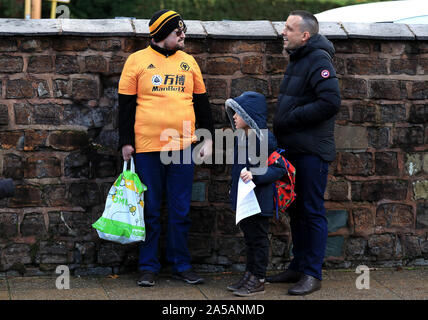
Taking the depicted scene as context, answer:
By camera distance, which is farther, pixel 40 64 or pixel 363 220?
pixel 363 220

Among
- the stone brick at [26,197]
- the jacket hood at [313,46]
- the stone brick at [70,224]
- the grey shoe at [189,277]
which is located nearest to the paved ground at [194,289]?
the grey shoe at [189,277]

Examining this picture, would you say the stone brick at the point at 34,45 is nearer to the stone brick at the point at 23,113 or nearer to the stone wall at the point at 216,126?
the stone wall at the point at 216,126

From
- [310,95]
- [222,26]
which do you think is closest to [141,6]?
[222,26]

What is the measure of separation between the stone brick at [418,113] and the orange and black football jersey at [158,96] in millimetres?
1844

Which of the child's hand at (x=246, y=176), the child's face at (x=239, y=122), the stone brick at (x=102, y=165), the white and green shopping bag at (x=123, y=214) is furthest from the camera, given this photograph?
the stone brick at (x=102, y=165)

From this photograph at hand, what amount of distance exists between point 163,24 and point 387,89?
1.88 metres

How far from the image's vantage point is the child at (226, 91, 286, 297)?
5.19m

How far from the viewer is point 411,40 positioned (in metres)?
6.02

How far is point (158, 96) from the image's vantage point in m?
5.41

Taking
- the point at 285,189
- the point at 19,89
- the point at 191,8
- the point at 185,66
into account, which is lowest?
the point at 285,189

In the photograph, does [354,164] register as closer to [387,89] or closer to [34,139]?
[387,89]

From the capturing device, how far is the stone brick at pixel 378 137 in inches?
239

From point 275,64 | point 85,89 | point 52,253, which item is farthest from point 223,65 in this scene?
point 52,253

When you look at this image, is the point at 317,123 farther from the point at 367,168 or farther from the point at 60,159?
the point at 60,159
